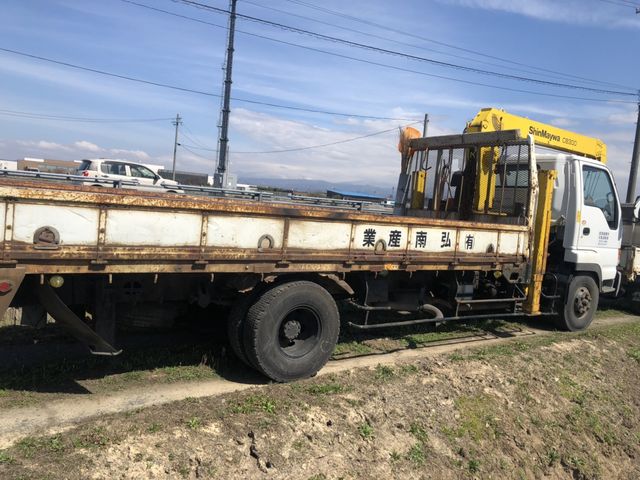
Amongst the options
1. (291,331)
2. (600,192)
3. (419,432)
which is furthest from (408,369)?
(600,192)

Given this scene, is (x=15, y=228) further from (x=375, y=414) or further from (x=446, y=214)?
(x=446, y=214)

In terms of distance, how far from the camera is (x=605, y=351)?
7.53m

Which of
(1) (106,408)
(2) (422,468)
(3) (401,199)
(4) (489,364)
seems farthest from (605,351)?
(1) (106,408)

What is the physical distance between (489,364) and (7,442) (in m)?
4.81

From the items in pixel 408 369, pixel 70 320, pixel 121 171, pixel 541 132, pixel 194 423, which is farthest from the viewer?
pixel 121 171

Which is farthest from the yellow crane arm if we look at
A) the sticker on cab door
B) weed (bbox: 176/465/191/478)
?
weed (bbox: 176/465/191/478)

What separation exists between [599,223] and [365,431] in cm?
592

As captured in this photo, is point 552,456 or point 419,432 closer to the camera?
point 419,432

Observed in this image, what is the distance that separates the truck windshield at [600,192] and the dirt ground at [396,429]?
8.25ft

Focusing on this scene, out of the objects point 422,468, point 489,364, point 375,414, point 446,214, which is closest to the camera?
point 422,468

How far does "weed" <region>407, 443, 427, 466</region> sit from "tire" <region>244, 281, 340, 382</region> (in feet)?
3.76

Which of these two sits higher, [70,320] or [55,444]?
[70,320]

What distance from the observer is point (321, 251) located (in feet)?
16.0

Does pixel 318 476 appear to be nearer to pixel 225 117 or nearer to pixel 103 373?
pixel 103 373
